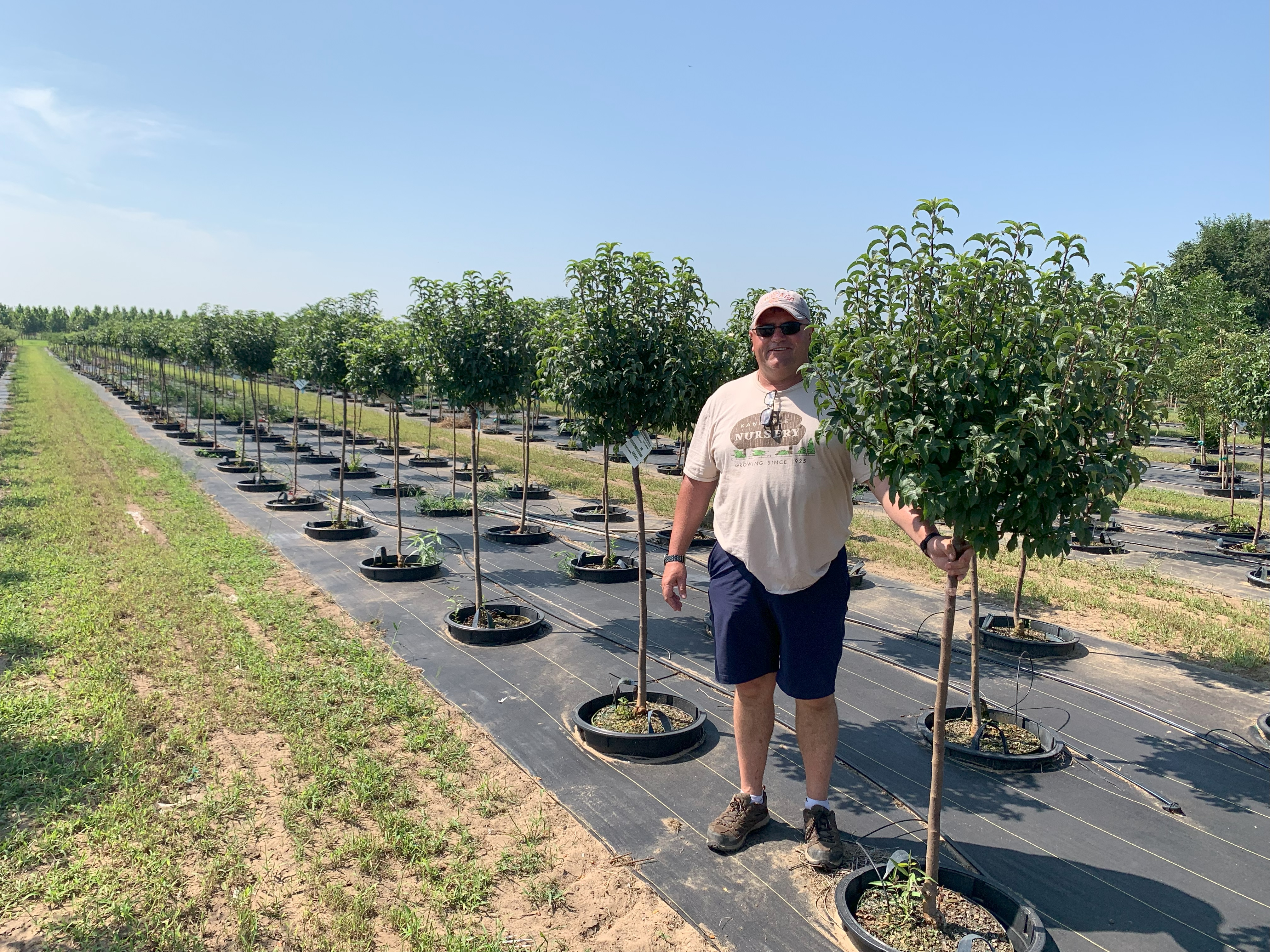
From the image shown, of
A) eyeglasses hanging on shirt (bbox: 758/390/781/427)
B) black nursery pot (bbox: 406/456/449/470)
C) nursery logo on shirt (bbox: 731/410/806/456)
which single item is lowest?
black nursery pot (bbox: 406/456/449/470)

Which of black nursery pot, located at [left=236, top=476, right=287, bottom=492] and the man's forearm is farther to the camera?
black nursery pot, located at [left=236, top=476, right=287, bottom=492]

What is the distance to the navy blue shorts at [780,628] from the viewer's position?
3.18 meters

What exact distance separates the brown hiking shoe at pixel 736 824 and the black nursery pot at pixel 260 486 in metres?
12.8

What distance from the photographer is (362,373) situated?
9555 mm

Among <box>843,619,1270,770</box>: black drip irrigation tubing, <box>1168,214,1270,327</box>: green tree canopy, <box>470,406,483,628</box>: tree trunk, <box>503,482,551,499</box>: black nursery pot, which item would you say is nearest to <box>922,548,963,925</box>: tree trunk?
<box>843,619,1270,770</box>: black drip irrigation tubing

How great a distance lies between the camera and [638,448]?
4926mm

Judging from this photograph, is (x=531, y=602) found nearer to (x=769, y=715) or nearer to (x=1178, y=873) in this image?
(x=769, y=715)

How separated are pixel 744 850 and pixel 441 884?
4.54ft

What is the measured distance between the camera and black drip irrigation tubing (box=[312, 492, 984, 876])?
140 inches

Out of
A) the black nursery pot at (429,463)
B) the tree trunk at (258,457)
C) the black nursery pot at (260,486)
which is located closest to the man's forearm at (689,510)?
the tree trunk at (258,457)

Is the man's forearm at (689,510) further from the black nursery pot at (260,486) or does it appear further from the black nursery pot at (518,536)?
the black nursery pot at (260,486)

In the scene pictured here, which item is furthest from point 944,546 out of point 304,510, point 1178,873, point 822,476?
point 304,510

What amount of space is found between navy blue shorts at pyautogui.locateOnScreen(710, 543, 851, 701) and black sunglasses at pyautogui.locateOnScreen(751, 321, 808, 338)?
0.96 meters

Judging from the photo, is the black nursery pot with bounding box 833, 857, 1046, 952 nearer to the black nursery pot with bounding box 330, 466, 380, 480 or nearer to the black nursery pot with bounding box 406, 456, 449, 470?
the black nursery pot with bounding box 330, 466, 380, 480
